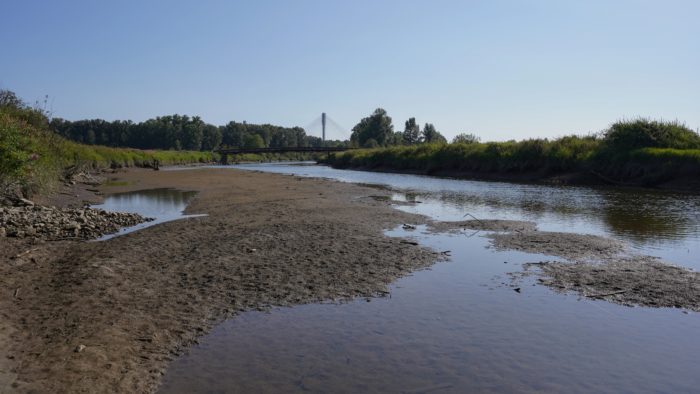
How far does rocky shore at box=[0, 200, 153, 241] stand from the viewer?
13.4 metres

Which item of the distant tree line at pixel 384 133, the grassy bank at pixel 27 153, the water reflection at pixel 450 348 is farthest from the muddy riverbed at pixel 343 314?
the distant tree line at pixel 384 133

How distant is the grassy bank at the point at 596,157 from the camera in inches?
1351

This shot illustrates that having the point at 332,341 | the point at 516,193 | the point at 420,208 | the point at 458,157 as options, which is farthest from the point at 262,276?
the point at 458,157

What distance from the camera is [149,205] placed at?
24.9 metres

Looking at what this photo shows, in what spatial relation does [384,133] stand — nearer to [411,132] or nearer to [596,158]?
[411,132]

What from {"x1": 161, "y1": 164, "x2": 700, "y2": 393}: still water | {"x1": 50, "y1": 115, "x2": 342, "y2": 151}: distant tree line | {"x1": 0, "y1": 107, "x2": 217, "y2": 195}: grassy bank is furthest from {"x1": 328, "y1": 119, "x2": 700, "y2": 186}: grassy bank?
{"x1": 50, "y1": 115, "x2": 342, "y2": 151}: distant tree line

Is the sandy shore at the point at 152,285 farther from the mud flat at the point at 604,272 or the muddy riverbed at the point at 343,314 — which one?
the mud flat at the point at 604,272

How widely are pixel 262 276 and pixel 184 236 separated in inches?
201

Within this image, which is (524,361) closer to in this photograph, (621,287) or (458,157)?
(621,287)

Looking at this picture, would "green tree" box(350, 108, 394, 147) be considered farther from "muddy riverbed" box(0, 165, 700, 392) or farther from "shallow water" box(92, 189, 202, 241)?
"muddy riverbed" box(0, 165, 700, 392)

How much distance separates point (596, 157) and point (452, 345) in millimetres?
38543

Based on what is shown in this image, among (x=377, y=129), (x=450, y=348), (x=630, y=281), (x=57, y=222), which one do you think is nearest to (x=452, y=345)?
(x=450, y=348)

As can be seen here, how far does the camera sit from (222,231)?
15203 millimetres

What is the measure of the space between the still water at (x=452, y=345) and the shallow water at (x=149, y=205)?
30.2 feet
